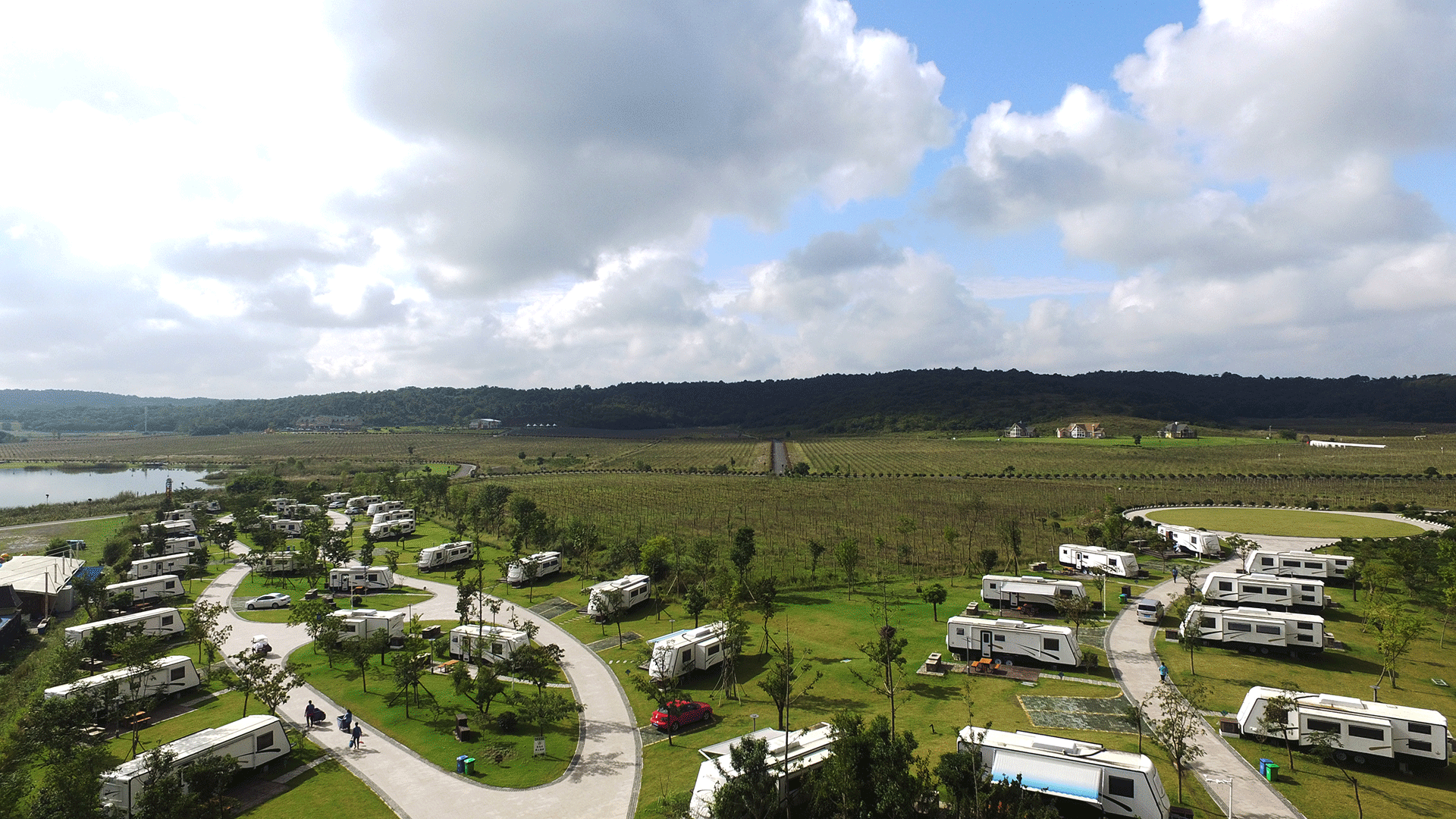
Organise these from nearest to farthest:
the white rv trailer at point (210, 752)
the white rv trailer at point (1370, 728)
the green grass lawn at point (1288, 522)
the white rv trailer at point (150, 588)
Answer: the white rv trailer at point (210, 752) < the white rv trailer at point (1370, 728) < the white rv trailer at point (150, 588) < the green grass lawn at point (1288, 522)

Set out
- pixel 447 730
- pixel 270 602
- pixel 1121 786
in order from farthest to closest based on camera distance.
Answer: pixel 270 602
pixel 447 730
pixel 1121 786

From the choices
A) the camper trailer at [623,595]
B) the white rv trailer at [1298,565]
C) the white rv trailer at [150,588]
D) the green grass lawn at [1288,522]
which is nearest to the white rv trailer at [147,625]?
the white rv trailer at [150,588]

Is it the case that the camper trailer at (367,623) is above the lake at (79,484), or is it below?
above

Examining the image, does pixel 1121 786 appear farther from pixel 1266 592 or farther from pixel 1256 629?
pixel 1266 592

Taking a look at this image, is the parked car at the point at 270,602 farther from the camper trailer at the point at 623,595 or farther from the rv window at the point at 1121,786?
the rv window at the point at 1121,786

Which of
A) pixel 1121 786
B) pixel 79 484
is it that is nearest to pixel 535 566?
pixel 1121 786

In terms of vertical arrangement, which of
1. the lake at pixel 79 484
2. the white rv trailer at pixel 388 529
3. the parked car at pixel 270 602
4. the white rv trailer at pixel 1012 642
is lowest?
the lake at pixel 79 484

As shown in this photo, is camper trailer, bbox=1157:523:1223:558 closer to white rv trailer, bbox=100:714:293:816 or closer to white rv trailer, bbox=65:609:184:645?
white rv trailer, bbox=100:714:293:816

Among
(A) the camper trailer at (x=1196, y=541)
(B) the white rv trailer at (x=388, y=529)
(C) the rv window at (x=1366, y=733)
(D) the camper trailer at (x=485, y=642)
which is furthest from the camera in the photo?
(B) the white rv trailer at (x=388, y=529)
